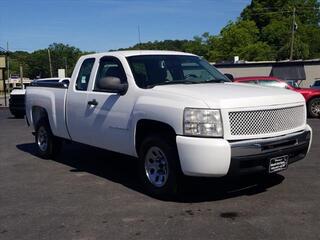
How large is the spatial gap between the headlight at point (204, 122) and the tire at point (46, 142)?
4137 millimetres

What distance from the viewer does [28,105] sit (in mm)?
9922

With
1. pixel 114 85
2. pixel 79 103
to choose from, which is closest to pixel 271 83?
pixel 79 103

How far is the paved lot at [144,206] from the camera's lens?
5.01m

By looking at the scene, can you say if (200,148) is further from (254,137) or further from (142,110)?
(142,110)

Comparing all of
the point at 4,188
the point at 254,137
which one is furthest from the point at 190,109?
the point at 4,188

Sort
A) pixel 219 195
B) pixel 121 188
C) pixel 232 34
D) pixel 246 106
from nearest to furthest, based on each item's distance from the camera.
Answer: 1. pixel 246 106
2. pixel 219 195
3. pixel 121 188
4. pixel 232 34

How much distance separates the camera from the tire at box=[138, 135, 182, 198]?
6.02 metres

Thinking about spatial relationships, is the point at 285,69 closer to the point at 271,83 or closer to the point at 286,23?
the point at 271,83

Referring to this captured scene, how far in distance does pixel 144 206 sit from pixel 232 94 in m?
1.71

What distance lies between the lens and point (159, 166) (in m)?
6.34

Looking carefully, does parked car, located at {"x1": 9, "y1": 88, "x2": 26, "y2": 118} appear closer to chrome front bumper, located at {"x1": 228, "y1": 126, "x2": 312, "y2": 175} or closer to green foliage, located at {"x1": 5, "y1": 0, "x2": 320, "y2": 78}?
chrome front bumper, located at {"x1": 228, "y1": 126, "x2": 312, "y2": 175}

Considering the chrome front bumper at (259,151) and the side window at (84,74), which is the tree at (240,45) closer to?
the side window at (84,74)

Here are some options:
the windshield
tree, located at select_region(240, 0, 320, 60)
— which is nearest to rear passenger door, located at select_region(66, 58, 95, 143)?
the windshield

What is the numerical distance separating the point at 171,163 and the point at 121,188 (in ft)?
4.01
